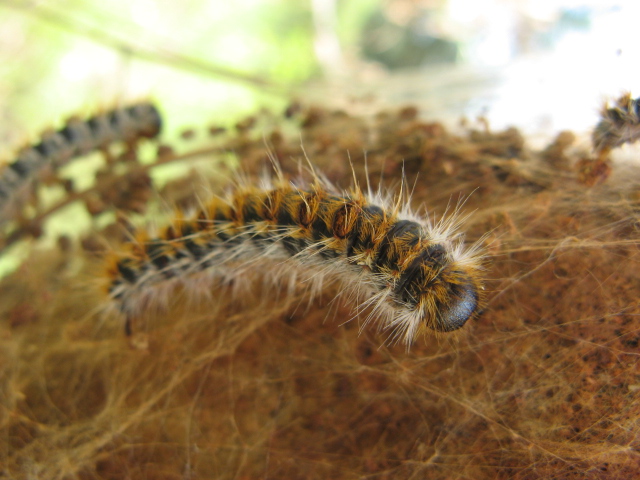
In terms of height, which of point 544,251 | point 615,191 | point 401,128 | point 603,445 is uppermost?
point 401,128

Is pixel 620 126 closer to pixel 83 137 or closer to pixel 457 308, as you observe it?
pixel 457 308

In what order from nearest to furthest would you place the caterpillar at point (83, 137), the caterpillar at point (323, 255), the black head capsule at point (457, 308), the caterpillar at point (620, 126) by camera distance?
1. the black head capsule at point (457, 308)
2. the caterpillar at point (323, 255)
3. the caterpillar at point (620, 126)
4. the caterpillar at point (83, 137)

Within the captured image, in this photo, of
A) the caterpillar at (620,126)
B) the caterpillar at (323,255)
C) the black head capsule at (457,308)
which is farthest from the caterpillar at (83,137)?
the caterpillar at (620,126)

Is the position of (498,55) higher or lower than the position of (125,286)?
higher

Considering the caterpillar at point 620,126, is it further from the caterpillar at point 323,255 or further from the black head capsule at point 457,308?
the black head capsule at point 457,308

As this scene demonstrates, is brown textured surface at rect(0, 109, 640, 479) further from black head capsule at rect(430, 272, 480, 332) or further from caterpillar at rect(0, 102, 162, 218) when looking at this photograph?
caterpillar at rect(0, 102, 162, 218)

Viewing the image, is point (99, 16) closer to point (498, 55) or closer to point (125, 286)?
point (125, 286)

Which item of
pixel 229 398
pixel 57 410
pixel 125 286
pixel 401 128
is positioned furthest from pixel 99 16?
pixel 229 398
